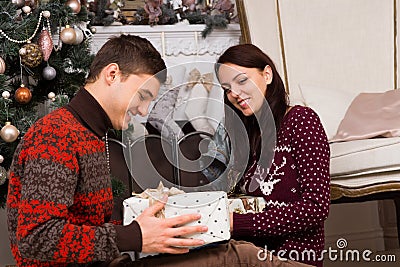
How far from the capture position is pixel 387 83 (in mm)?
2834

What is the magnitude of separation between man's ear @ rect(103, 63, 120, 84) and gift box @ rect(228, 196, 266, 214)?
492 mm

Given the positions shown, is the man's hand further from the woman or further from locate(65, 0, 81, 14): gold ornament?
locate(65, 0, 81, 14): gold ornament

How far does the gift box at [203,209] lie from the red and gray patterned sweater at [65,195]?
0.08 meters

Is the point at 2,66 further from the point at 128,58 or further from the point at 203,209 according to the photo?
the point at 203,209

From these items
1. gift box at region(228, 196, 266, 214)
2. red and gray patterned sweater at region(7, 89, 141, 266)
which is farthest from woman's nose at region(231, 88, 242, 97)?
red and gray patterned sweater at region(7, 89, 141, 266)

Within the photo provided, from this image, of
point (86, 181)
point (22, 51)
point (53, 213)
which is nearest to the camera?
point (53, 213)

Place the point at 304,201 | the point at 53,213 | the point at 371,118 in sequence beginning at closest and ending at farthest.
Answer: the point at 53,213 < the point at 304,201 < the point at 371,118

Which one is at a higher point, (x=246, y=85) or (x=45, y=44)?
(x=45, y=44)

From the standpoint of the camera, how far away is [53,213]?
48.7 inches

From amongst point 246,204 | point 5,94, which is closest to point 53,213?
point 246,204

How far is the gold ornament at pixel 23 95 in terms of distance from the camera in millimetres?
2080

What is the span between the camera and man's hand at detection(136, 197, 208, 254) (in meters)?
1.32

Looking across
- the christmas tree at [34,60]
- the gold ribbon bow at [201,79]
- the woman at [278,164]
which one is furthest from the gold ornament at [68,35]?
the woman at [278,164]

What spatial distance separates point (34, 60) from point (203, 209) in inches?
36.1
